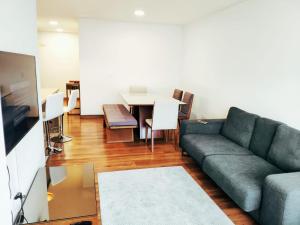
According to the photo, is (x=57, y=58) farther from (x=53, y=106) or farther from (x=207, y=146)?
(x=207, y=146)

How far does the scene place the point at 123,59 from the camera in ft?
20.0

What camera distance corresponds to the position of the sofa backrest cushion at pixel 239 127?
3.10 m

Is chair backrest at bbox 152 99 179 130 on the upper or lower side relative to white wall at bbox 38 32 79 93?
lower

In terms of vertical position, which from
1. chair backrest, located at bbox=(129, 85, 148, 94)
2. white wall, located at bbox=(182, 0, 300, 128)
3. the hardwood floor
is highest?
white wall, located at bbox=(182, 0, 300, 128)

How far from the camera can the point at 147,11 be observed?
4.68 meters

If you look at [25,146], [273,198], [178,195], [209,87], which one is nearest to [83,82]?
[209,87]

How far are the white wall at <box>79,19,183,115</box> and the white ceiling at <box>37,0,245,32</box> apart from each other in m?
0.38

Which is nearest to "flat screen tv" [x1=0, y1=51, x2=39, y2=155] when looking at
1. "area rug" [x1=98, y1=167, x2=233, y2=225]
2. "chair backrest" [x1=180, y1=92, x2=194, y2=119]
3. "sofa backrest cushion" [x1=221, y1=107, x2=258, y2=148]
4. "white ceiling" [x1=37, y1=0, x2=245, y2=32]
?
"area rug" [x1=98, y1=167, x2=233, y2=225]

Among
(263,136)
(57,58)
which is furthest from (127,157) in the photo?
(57,58)

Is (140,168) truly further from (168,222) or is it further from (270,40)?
(270,40)

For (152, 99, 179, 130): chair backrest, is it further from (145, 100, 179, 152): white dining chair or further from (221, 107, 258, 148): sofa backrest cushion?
(221, 107, 258, 148): sofa backrest cushion

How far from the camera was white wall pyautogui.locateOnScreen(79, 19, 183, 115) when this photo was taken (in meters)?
5.84

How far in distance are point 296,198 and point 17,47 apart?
8.57ft

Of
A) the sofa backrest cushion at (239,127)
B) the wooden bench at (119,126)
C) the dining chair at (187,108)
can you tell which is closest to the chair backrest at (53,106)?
the wooden bench at (119,126)
